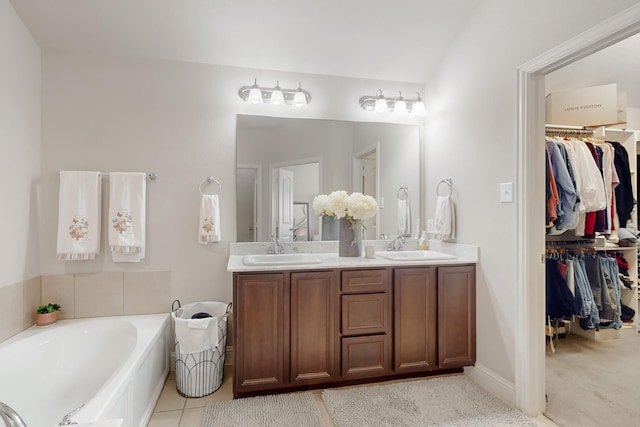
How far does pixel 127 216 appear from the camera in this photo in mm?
2316

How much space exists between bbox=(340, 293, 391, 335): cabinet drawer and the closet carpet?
1.04m

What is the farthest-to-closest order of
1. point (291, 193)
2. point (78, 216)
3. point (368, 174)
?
point (368, 174), point (291, 193), point (78, 216)

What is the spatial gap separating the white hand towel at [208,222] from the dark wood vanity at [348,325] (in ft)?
1.74

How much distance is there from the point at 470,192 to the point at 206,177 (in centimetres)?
192

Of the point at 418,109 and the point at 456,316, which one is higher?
the point at 418,109

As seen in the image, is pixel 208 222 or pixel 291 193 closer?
pixel 208 222

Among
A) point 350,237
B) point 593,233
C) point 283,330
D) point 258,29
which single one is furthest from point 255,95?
point 593,233

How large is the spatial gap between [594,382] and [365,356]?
1600mm

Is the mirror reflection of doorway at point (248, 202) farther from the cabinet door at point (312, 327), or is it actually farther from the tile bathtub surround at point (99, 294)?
the tile bathtub surround at point (99, 294)

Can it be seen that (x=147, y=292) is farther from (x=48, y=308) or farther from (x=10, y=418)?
(x=10, y=418)

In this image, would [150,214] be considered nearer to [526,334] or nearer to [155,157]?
[155,157]

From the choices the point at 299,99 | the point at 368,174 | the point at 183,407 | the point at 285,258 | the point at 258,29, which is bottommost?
the point at 183,407

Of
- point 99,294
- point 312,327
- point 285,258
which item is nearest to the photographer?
point 312,327

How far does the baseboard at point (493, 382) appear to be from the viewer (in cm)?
201
